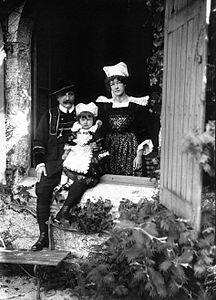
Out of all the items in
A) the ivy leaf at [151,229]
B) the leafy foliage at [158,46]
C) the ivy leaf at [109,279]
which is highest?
the leafy foliage at [158,46]

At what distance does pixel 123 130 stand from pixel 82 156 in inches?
22.4

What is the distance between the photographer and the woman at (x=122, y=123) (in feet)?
16.6

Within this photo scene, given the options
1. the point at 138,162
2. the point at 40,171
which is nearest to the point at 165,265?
the point at 138,162

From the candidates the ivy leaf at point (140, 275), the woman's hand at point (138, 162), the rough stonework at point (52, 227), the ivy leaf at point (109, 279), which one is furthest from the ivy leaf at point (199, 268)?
the woman's hand at point (138, 162)

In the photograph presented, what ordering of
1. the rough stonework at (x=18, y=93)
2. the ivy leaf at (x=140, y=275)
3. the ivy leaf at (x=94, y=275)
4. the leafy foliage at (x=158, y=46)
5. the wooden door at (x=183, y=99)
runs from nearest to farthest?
the wooden door at (x=183, y=99) → the ivy leaf at (x=140, y=275) → the ivy leaf at (x=94, y=275) → the leafy foliage at (x=158, y=46) → the rough stonework at (x=18, y=93)

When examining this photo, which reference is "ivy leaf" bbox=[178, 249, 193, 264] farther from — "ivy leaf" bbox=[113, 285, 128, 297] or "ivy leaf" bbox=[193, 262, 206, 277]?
"ivy leaf" bbox=[113, 285, 128, 297]

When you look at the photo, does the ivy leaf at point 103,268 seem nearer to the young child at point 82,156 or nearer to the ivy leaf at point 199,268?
the young child at point 82,156

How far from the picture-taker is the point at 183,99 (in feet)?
12.3

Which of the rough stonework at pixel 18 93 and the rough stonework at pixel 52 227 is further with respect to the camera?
the rough stonework at pixel 18 93

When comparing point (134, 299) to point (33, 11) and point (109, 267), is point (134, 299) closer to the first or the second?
point (109, 267)

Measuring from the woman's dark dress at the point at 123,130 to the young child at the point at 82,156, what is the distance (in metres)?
0.20

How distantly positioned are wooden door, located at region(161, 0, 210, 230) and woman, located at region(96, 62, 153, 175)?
906 mm

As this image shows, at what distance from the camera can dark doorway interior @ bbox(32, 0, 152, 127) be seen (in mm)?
5594

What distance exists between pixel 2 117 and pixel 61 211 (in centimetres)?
116
